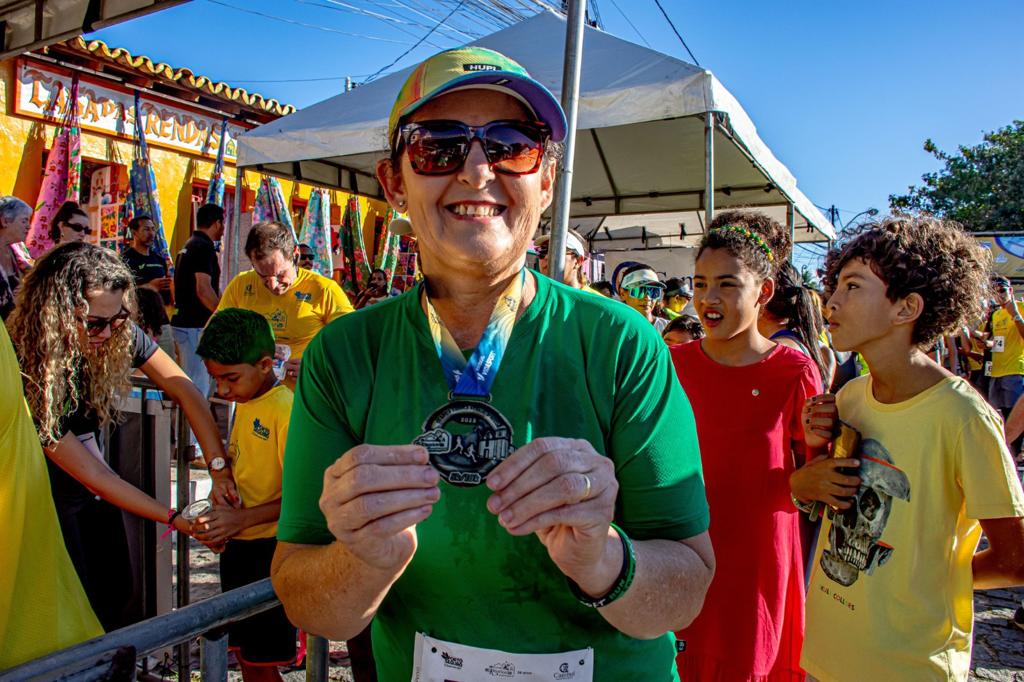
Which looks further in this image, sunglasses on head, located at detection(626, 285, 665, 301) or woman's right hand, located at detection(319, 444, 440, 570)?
sunglasses on head, located at detection(626, 285, 665, 301)

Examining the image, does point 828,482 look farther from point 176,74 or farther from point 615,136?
point 176,74

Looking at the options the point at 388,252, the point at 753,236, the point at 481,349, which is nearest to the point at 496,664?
the point at 481,349

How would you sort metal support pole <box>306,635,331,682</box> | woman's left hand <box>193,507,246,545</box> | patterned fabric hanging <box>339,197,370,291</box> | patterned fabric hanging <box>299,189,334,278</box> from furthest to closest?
patterned fabric hanging <box>339,197,370,291</box> → patterned fabric hanging <box>299,189,334,278</box> → woman's left hand <box>193,507,246,545</box> → metal support pole <box>306,635,331,682</box>

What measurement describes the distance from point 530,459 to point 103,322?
2.44 metres

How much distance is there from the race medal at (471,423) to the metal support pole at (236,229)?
6765mm

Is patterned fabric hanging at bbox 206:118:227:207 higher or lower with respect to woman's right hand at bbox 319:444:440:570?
higher

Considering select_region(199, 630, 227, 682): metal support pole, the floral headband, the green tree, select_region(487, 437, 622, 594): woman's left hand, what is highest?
the green tree

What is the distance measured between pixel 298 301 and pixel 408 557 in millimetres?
4224

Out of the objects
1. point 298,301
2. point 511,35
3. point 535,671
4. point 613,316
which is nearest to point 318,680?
point 535,671

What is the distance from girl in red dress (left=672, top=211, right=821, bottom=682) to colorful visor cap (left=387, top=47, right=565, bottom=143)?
4.37ft

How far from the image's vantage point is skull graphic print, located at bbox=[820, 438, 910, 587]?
1.89 m

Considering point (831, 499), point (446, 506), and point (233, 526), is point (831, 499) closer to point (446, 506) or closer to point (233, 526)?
point (446, 506)

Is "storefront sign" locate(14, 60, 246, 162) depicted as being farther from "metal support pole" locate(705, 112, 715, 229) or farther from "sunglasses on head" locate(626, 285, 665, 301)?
"metal support pole" locate(705, 112, 715, 229)

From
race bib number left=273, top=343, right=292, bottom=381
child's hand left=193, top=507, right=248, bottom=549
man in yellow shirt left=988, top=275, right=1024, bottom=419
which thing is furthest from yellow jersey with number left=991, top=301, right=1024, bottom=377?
child's hand left=193, top=507, right=248, bottom=549
